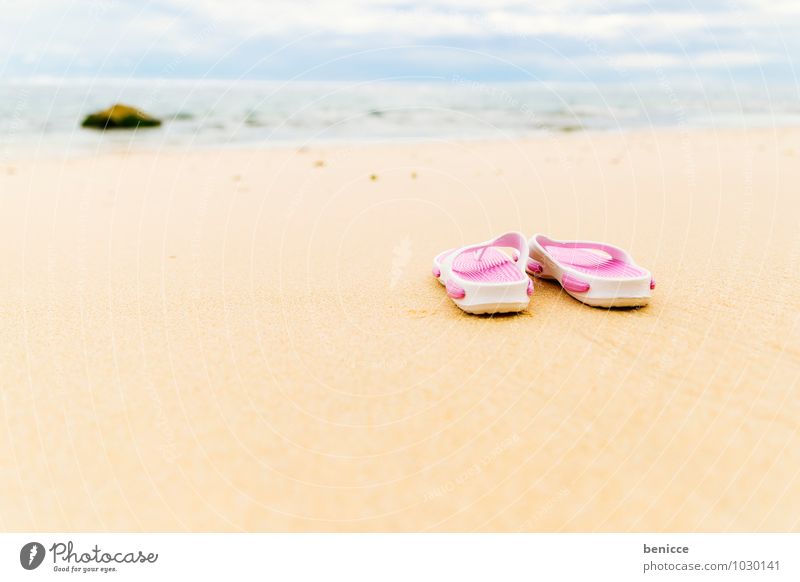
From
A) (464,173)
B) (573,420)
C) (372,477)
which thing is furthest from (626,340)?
(464,173)

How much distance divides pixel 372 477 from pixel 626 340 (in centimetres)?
114

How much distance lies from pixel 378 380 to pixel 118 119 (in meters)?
10.6

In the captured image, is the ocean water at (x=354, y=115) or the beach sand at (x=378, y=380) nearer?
the beach sand at (x=378, y=380)

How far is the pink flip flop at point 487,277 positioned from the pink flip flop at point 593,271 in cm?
12

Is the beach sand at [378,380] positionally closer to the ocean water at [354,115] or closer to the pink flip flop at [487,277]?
the pink flip flop at [487,277]

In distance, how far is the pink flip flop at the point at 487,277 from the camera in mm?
2527

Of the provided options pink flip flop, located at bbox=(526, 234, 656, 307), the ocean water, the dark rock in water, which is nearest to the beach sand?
pink flip flop, located at bbox=(526, 234, 656, 307)

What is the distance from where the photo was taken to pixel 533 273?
2.98 metres

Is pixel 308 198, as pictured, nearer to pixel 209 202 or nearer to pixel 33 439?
pixel 209 202

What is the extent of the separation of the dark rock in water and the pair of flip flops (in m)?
9.34

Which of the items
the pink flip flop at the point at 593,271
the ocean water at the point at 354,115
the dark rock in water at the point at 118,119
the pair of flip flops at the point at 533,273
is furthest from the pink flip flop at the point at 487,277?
the dark rock in water at the point at 118,119

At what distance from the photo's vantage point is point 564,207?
4359 mm

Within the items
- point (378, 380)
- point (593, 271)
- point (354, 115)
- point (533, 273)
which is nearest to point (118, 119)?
point (354, 115)

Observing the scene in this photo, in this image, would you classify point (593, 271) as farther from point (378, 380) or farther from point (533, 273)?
point (378, 380)
